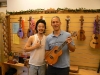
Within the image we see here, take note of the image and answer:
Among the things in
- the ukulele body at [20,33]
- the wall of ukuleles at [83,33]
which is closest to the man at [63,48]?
the wall of ukuleles at [83,33]

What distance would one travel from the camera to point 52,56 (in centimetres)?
189

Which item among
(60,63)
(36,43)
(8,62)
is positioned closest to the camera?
(60,63)

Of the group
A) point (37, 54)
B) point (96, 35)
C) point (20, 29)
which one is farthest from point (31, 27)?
point (96, 35)

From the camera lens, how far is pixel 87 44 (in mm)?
2525

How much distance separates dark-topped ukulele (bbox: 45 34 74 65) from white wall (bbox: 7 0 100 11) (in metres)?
1.01

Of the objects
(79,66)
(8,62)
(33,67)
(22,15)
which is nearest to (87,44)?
(79,66)

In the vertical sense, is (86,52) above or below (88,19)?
below

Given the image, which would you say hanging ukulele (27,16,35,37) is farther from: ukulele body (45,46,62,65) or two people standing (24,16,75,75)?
ukulele body (45,46,62,65)

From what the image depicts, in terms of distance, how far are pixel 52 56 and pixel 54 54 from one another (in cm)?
5

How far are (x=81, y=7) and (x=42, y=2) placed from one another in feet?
2.79

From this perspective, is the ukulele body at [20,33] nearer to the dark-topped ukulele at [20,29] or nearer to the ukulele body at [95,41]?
the dark-topped ukulele at [20,29]

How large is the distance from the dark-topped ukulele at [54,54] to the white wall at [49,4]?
1.01 metres

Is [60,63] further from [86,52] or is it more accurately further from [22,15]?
[22,15]

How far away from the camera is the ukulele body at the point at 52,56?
71.2 inches
